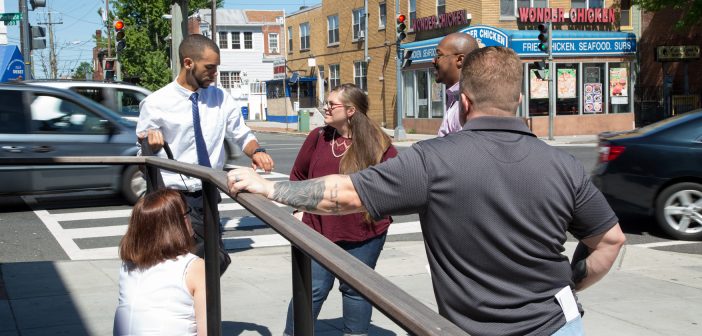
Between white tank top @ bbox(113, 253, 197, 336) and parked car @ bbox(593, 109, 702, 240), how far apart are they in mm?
7280

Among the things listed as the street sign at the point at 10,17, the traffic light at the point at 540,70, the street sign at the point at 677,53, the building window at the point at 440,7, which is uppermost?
the building window at the point at 440,7

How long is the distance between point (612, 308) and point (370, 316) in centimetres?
266

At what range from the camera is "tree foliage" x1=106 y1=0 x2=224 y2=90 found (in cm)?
5506

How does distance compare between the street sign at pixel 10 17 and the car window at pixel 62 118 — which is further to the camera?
the street sign at pixel 10 17

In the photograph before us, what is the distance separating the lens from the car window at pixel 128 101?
14.3m

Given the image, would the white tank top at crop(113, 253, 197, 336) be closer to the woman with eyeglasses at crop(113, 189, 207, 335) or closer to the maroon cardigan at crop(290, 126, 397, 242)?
the woman with eyeglasses at crop(113, 189, 207, 335)

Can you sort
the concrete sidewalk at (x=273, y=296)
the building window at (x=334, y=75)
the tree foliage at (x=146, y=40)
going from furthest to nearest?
1. the tree foliage at (x=146, y=40)
2. the building window at (x=334, y=75)
3. the concrete sidewalk at (x=273, y=296)

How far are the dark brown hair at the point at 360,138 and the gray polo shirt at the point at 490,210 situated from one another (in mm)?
1991

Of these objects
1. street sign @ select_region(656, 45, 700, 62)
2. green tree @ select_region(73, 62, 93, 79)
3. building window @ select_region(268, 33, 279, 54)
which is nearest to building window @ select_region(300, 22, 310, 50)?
building window @ select_region(268, 33, 279, 54)

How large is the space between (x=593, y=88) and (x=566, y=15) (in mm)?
2968

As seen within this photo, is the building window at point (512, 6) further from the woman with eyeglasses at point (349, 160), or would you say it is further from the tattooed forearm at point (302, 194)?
the tattooed forearm at point (302, 194)

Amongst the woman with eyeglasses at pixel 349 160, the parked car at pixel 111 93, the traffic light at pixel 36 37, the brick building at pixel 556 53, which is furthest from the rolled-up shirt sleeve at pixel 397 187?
the brick building at pixel 556 53

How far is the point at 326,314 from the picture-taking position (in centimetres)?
497

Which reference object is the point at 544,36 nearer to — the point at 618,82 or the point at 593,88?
the point at 593,88
